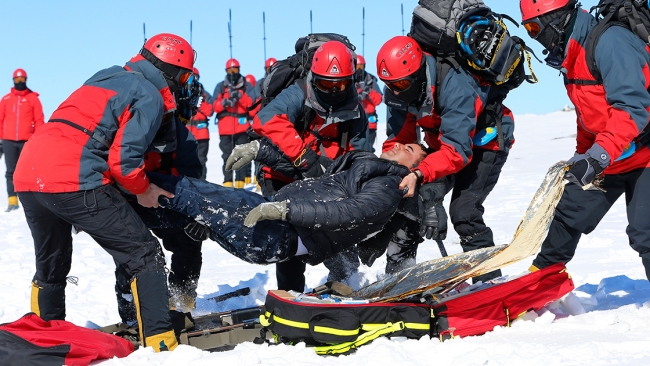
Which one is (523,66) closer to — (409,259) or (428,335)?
(409,259)

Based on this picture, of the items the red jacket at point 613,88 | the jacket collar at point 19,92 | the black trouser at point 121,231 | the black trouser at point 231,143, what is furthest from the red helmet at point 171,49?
the black trouser at point 231,143

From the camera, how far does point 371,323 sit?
13.4 feet

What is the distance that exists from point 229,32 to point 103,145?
12.0 meters

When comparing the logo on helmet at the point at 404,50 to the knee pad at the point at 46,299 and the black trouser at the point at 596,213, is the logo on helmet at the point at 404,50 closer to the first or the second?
the black trouser at the point at 596,213

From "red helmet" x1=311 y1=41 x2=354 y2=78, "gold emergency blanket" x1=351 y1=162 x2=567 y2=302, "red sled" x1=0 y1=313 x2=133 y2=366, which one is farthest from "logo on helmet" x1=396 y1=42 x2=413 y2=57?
"red sled" x1=0 y1=313 x2=133 y2=366

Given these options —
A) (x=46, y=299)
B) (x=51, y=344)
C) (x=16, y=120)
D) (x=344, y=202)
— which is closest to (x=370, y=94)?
(x=16, y=120)

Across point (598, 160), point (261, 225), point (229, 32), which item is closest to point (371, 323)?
point (261, 225)

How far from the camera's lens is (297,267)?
5477 millimetres

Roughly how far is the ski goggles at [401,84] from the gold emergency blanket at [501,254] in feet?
3.99

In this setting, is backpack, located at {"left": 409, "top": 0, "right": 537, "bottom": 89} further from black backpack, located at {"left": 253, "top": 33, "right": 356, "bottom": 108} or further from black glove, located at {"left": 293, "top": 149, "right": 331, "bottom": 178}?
black glove, located at {"left": 293, "top": 149, "right": 331, "bottom": 178}

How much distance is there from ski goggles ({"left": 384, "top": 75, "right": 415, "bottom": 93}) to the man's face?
40cm

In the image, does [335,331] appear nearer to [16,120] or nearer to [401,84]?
[401,84]

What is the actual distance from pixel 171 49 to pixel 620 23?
269cm

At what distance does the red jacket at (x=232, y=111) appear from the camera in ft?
46.5
